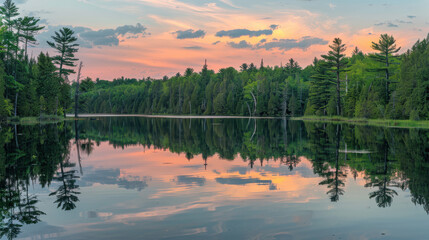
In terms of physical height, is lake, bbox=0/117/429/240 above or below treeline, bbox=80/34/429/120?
below

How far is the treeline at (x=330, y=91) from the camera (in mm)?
60844

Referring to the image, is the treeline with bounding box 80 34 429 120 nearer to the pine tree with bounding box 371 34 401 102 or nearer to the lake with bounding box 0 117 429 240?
the pine tree with bounding box 371 34 401 102

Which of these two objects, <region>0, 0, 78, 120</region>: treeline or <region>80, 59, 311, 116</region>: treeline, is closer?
<region>0, 0, 78, 120</region>: treeline

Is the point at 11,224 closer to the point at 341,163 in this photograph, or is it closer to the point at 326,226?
the point at 326,226

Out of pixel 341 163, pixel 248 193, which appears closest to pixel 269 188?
pixel 248 193

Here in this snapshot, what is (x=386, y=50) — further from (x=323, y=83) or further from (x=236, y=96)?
(x=236, y=96)

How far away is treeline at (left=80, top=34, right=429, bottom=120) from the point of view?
6084 centimetres

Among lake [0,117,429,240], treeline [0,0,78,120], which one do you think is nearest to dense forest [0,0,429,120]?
treeline [0,0,78,120]

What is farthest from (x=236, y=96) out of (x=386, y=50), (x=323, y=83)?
(x=386, y=50)

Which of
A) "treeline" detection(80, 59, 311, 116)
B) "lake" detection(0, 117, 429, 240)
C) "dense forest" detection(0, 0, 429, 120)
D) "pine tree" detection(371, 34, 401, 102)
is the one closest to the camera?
"lake" detection(0, 117, 429, 240)

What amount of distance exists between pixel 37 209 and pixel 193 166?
8626 mm

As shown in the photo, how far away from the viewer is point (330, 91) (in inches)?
3642

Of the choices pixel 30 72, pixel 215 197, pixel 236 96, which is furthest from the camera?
pixel 236 96

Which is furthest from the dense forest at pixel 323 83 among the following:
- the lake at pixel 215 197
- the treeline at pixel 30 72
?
the lake at pixel 215 197
